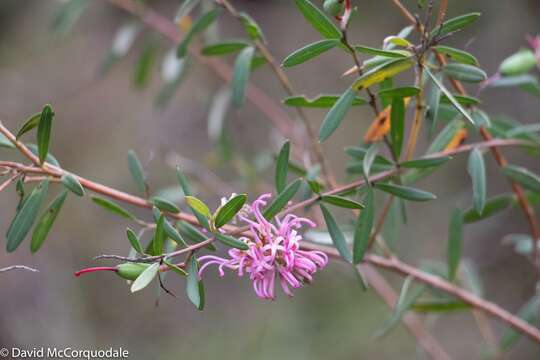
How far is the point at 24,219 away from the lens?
603mm

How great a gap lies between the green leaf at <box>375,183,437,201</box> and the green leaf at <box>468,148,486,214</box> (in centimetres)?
6

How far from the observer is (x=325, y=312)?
1.80m

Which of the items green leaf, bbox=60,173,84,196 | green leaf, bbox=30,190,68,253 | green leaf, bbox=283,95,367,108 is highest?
green leaf, bbox=283,95,367,108

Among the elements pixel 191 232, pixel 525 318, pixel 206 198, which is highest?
pixel 191 232

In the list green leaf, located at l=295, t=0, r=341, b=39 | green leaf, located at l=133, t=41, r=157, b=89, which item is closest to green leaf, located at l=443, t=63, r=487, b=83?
green leaf, located at l=295, t=0, r=341, b=39

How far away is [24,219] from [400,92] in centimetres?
39

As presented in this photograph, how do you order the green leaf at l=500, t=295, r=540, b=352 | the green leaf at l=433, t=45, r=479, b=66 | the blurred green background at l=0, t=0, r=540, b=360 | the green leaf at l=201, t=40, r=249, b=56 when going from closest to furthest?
the green leaf at l=433, t=45, r=479, b=66
the green leaf at l=201, t=40, r=249, b=56
the green leaf at l=500, t=295, r=540, b=352
the blurred green background at l=0, t=0, r=540, b=360

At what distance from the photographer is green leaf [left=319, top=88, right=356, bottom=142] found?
58 cm

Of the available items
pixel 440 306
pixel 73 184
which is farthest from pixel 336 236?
pixel 440 306

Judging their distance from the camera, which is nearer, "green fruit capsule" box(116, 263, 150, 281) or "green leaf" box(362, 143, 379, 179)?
"green fruit capsule" box(116, 263, 150, 281)

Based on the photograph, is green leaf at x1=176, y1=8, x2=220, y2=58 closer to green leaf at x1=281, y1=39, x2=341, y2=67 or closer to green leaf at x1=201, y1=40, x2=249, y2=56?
green leaf at x1=201, y1=40, x2=249, y2=56

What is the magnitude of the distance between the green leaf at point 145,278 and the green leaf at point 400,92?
0.94 feet

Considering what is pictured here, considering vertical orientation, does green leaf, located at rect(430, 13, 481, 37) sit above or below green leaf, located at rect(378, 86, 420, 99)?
above

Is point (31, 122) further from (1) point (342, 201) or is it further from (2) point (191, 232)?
(1) point (342, 201)
